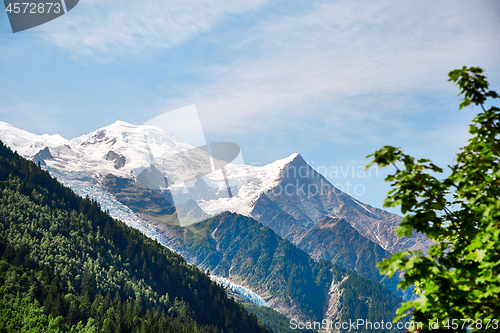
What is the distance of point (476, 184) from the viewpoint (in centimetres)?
1312

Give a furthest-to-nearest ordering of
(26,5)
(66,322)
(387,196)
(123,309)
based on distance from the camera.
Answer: (123,309), (66,322), (26,5), (387,196)

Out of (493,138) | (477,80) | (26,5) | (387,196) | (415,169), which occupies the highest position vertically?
(26,5)

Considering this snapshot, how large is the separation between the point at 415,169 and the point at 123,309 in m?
187

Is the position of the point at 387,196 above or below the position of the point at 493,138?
below

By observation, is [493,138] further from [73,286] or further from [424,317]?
[73,286]

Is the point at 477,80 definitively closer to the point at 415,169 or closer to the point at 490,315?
the point at 415,169

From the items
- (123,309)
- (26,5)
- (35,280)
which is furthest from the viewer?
(123,309)

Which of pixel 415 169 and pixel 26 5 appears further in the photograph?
pixel 26 5

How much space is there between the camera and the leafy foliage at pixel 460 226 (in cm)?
1144

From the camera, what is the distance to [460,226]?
13.4 meters

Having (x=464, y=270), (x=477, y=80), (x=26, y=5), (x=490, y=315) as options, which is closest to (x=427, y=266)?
(x=464, y=270)

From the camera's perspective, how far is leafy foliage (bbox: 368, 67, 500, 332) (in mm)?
11438

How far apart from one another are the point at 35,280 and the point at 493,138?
186 meters

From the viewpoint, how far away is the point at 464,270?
12055 millimetres
